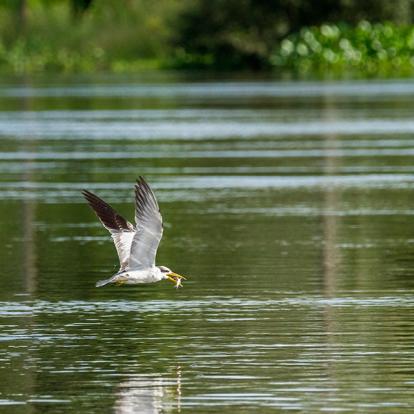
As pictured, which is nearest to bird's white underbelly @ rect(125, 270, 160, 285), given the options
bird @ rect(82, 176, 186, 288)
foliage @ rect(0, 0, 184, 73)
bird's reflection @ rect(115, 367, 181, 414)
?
bird @ rect(82, 176, 186, 288)

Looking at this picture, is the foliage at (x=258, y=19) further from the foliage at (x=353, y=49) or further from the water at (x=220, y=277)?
the water at (x=220, y=277)

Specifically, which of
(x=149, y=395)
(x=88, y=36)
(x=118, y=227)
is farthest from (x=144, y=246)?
(x=88, y=36)

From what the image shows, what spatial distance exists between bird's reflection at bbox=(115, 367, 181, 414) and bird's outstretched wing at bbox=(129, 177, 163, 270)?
1.21m

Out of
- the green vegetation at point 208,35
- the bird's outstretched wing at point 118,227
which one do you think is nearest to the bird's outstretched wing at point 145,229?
the bird's outstretched wing at point 118,227

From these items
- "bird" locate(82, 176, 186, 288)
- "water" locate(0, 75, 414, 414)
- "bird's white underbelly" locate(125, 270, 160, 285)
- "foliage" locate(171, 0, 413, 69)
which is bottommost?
"water" locate(0, 75, 414, 414)

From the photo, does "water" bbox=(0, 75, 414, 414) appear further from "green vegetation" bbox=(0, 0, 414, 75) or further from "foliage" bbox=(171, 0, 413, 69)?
"foliage" bbox=(171, 0, 413, 69)

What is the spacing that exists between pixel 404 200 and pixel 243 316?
1087 cm

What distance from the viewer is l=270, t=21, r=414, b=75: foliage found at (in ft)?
277

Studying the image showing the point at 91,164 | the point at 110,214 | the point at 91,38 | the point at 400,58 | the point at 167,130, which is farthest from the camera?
the point at 91,38

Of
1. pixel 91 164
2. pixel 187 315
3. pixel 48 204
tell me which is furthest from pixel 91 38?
pixel 187 315

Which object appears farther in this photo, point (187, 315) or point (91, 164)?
point (91, 164)

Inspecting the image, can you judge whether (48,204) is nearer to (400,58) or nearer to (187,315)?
(187,315)

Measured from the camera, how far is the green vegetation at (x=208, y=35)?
283 ft

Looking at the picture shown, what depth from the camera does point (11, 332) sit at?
49.3ft
